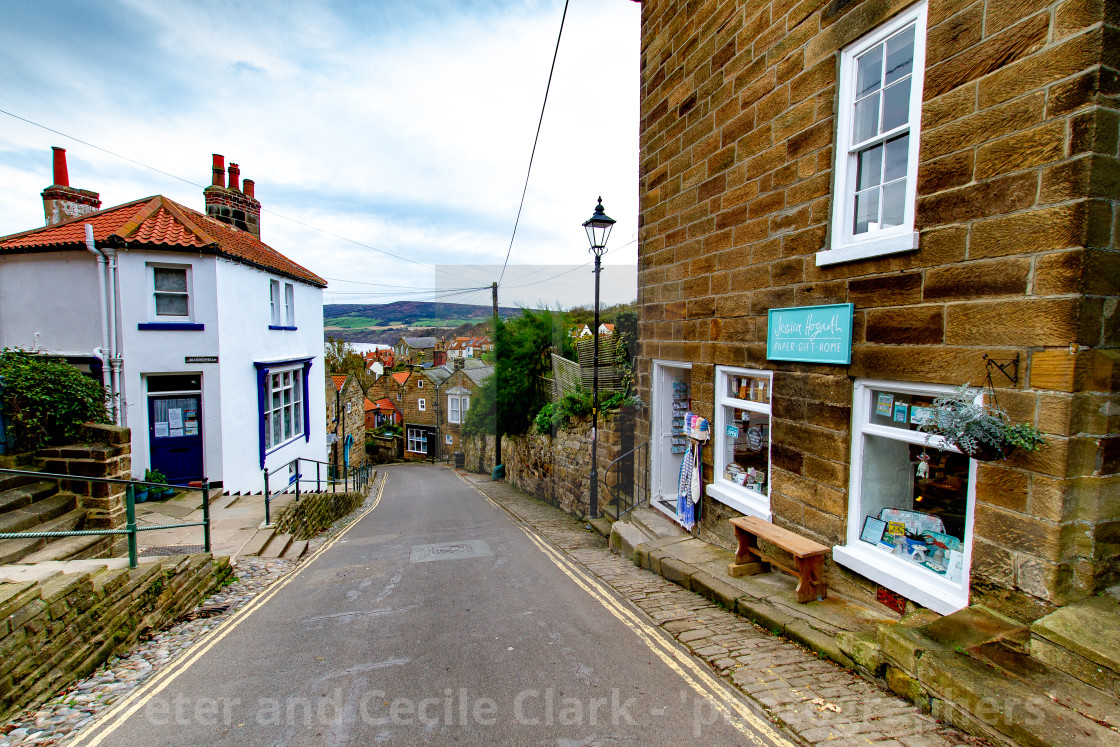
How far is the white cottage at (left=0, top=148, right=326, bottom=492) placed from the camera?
1057 cm

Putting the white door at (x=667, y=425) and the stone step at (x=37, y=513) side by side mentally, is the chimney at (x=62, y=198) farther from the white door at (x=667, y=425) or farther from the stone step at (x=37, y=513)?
the white door at (x=667, y=425)

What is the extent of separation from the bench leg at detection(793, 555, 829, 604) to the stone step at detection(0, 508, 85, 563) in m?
7.71

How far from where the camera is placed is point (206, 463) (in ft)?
37.3

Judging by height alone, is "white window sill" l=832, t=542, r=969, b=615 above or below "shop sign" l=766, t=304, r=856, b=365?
below

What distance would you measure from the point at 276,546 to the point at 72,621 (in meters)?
4.64

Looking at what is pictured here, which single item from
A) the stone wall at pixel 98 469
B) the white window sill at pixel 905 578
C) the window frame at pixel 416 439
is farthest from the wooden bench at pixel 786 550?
the window frame at pixel 416 439

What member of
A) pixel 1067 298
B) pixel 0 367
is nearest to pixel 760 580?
pixel 1067 298

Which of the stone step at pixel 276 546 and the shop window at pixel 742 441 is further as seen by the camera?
the stone step at pixel 276 546

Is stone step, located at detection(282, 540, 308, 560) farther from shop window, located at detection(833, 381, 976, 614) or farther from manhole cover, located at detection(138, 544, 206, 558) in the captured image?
shop window, located at detection(833, 381, 976, 614)

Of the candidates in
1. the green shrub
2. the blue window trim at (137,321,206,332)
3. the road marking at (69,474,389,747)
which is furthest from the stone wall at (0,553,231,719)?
the blue window trim at (137,321,206,332)

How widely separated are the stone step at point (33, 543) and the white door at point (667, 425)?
7.70m

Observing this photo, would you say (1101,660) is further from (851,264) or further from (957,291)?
(851,264)

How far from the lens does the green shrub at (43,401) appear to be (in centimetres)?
789

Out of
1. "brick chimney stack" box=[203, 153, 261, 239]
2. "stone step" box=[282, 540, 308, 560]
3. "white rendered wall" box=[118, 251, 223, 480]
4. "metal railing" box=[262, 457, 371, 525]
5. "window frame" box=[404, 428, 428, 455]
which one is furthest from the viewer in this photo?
"window frame" box=[404, 428, 428, 455]
